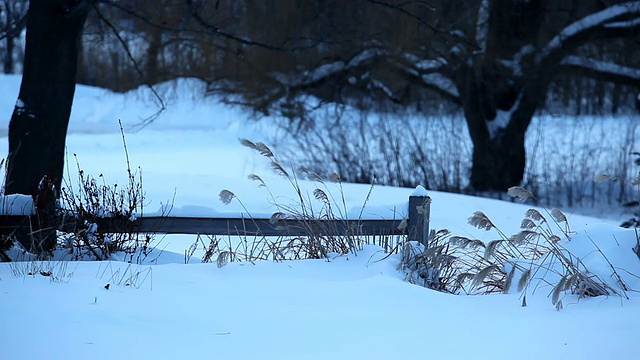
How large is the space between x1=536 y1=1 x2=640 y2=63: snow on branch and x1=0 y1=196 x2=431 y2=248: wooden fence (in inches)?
298

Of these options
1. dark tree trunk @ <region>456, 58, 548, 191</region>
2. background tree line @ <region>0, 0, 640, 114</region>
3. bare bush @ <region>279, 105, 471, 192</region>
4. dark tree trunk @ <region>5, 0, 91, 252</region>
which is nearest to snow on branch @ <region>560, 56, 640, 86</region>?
background tree line @ <region>0, 0, 640, 114</region>

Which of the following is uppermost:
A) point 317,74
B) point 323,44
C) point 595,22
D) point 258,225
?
point 595,22

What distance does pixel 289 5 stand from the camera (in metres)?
11.0

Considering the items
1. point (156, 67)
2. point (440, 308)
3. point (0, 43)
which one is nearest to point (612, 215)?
point (156, 67)

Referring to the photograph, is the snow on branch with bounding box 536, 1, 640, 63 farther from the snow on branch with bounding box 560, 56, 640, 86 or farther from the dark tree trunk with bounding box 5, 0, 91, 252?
the dark tree trunk with bounding box 5, 0, 91, 252

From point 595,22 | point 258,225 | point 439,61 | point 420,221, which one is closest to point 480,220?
point 420,221

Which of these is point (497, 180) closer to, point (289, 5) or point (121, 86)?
point (289, 5)

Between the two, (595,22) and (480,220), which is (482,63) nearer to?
(595,22)

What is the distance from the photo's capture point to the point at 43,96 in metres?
6.62

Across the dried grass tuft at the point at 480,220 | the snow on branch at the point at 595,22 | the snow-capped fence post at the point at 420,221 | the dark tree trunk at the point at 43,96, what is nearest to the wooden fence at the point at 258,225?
the snow-capped fence post at the point at 420,221

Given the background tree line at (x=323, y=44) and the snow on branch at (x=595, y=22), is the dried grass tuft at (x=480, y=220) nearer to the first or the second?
the background tree line at (x=323, y=44)

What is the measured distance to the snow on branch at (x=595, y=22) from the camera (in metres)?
11.6

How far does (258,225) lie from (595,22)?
795 centimetres

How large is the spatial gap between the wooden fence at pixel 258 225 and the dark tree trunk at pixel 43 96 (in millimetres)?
1311
